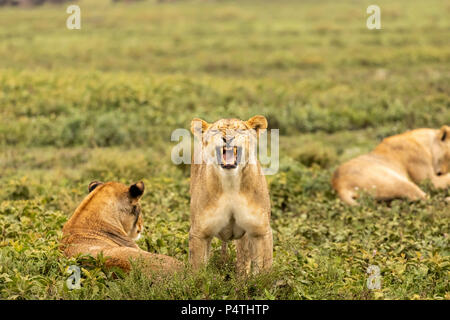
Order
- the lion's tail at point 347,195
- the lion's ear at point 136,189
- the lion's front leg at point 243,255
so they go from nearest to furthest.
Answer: the lion's front leg at point 243,255 < the lion's ear at point 136,189 < the lion's tail at point 347,195

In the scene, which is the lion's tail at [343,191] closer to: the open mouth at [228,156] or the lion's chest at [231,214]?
the lion's chest at [231,214]

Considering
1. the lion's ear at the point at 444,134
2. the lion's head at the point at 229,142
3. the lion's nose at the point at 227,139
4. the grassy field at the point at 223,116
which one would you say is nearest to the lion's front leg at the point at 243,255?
the grassy field at the point at 223,116

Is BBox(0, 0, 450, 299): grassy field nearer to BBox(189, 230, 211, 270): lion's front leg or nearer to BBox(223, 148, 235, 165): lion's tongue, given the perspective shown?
BBox(189, 230, 211, 270): lion's front leg

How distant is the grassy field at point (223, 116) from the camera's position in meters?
5.53

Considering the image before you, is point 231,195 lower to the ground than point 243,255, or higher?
higher

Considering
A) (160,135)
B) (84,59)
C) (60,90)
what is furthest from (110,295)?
(84,59)

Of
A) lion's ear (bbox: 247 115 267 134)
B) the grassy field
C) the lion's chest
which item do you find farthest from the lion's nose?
the grassy field

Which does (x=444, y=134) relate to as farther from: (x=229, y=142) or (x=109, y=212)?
(x=229, y=142)

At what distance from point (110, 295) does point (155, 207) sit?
3.47 meters

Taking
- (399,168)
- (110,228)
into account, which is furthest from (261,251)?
(399,168)

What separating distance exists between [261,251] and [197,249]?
1.62 feet

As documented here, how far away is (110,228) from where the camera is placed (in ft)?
20.1

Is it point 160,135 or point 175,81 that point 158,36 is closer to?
point 175,81

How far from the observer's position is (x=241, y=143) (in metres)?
4.90
